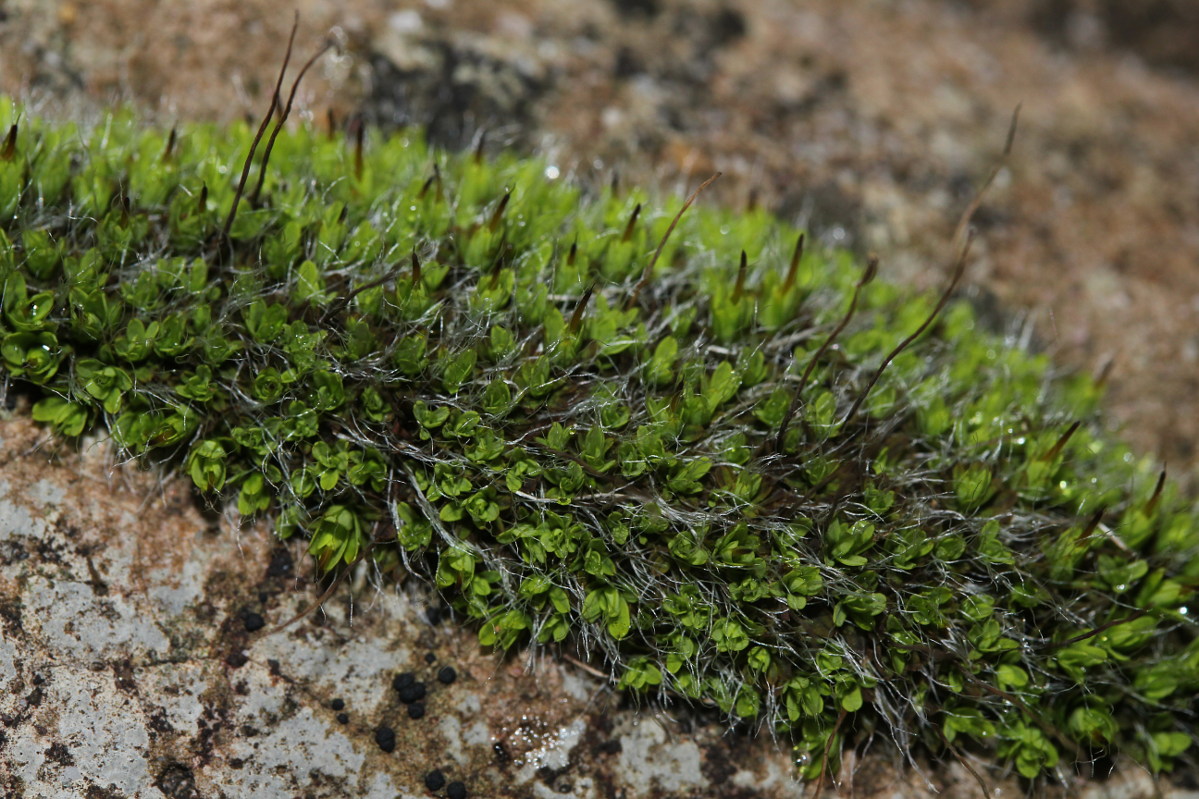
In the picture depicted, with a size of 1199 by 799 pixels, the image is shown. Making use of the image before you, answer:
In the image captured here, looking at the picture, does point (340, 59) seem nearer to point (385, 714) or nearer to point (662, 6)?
point (662, 6)

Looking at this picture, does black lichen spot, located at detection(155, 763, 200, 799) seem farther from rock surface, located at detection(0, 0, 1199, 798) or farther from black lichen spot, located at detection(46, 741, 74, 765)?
black lichen spot, located at detection(46, 741, 74, 765)

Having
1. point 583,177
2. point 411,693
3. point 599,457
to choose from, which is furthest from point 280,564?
point 583,177

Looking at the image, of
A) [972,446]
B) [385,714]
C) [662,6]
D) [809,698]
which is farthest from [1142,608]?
[662,6]

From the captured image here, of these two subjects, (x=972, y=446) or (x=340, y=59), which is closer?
(x=972, y=446)

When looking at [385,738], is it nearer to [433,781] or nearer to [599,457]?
[433,781]

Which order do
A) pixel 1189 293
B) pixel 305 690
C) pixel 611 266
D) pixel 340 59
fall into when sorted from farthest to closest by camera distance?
pixel 1189 293 → pixel 340 59 → pixel 611 266 → pixel 305 690

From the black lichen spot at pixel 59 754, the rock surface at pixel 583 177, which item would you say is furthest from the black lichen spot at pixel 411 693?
the black lichen spot at pixel 59 754
